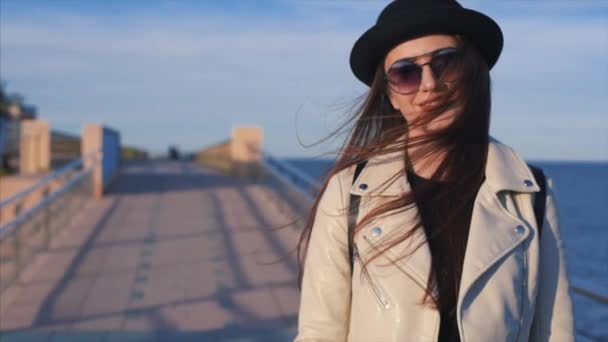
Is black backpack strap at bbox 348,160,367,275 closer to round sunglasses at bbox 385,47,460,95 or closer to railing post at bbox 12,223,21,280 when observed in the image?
round sunglasses at bbox 385,47,460,95

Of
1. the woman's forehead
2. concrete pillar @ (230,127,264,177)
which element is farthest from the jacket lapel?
concrete pillar @ (230,127,264,177)

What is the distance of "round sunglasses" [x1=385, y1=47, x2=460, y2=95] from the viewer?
2.33 meters

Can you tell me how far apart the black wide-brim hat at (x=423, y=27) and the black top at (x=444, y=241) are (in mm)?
403

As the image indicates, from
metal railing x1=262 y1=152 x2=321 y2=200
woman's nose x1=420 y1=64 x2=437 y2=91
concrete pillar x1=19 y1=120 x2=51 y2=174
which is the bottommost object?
concrete pillar x1=19 y1=120 x2=51 y2=174

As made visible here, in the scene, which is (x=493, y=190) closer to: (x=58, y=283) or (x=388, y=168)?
(x=388, y=168)

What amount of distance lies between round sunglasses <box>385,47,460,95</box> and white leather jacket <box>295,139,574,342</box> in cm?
20

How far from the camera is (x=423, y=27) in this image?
235cm

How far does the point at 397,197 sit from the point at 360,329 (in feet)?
1.16

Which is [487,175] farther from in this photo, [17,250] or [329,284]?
[17,250]

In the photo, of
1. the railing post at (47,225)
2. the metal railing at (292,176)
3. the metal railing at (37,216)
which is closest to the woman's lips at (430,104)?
the metal railing at (37,216)

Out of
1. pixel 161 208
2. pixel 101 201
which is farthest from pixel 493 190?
pixel 101 201

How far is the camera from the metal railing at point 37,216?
26.5 ft

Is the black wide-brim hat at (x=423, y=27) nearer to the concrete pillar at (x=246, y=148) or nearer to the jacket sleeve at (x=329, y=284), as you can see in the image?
the jacket sleeve at (x=329, y=284)

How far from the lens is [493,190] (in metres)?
2.24
